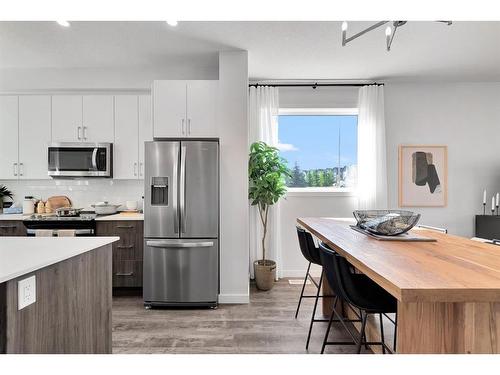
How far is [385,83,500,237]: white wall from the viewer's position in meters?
4.16

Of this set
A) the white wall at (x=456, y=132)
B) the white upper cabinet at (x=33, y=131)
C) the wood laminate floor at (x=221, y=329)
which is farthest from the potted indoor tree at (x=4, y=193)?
the white wall at (x=456, y=132)

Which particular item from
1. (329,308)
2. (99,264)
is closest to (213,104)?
(99,264)

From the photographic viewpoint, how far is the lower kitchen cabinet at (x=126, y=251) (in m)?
3.34

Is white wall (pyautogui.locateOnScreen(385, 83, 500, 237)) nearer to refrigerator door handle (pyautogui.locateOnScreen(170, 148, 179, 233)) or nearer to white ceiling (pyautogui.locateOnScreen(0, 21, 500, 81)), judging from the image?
white ceiling (pyautogui.locateOnScreen(0, 21, 500, 81))

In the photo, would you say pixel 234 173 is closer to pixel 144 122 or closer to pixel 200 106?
pixel 200 106

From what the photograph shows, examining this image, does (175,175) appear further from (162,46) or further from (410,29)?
(410,29)

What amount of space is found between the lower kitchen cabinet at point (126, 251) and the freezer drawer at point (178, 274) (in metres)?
0.42

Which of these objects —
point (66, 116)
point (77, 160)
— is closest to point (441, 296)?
point (77, 160)

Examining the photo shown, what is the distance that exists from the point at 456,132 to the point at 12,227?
5802 mm

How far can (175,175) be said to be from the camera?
299cm

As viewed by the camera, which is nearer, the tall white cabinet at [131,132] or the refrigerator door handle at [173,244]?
the refrigerator door handle at [173,244]

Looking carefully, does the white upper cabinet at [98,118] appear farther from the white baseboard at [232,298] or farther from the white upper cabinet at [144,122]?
the white baseboard at [232,298]

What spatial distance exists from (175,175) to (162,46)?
1.41 metres
